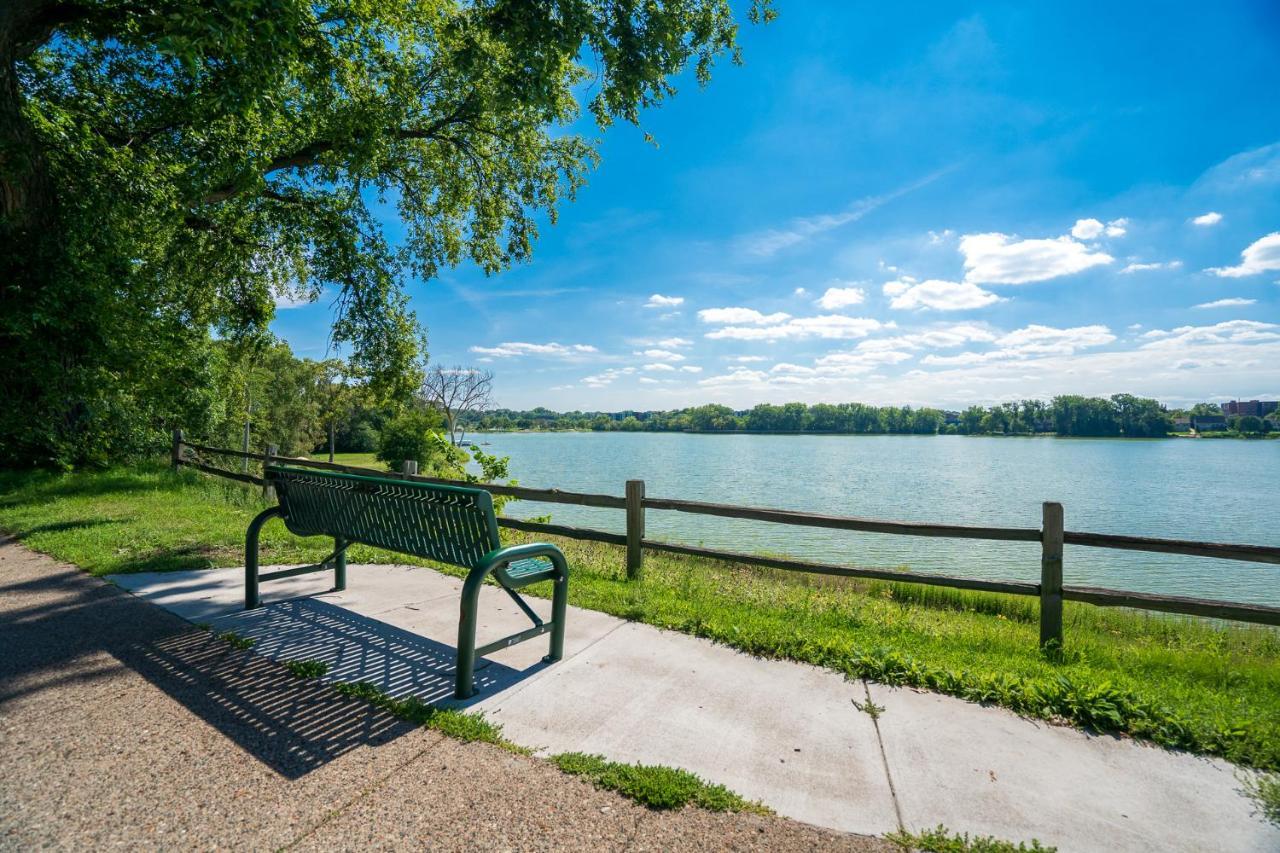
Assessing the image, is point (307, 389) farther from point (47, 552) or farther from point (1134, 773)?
point (1134, 773)

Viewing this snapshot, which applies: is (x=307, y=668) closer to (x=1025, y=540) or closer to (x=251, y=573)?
(x=251, y=573)

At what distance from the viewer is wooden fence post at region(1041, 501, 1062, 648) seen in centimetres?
467

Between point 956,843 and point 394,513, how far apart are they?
4153mm

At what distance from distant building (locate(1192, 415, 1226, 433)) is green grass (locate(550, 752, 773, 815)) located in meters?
146

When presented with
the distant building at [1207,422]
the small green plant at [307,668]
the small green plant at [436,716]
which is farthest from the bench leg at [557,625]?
the distant building at [1207,422]

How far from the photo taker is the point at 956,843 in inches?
91.0

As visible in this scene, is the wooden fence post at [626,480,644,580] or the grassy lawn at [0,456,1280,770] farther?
the wooden fence post at [626,480,644,580]

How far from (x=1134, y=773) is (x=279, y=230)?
48.1 ft

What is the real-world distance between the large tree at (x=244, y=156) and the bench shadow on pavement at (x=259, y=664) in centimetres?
337

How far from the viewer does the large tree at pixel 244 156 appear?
6035 millimetres

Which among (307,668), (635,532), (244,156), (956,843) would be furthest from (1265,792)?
(244,156)

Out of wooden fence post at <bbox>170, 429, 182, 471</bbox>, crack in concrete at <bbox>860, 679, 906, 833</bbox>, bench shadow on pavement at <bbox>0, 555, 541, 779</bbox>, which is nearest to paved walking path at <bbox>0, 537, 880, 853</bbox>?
bench shadow on pavement at <bbox>0, 555, 541, 779</bbox>

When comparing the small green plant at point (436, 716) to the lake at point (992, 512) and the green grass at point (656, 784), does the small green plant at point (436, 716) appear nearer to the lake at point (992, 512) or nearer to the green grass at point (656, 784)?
the green grass at point (656, 784)

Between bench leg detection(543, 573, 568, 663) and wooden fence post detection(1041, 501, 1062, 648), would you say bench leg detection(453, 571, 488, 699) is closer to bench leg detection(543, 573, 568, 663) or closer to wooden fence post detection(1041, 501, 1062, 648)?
bench leg detection(543, 573, 568, 663)
